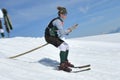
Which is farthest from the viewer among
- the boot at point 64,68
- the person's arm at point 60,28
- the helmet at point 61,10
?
the helmet at point 61,10

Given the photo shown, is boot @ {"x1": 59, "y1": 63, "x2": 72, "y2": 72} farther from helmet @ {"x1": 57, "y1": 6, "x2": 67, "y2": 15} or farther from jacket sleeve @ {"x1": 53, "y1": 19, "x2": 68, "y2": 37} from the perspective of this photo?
helmet @ {"x1": 57, "y1": 6, "x2": 67, "y2": 15}

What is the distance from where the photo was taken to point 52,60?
13.4 m

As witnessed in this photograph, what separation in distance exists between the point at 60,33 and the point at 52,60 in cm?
235

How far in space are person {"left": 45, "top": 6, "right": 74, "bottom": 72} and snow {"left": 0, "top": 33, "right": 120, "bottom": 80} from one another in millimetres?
539

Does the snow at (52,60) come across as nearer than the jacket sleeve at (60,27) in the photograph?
Yes

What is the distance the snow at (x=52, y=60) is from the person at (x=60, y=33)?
0.54 meters

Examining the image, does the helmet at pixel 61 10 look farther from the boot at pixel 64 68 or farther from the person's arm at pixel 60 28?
the boot at pixel 64 68

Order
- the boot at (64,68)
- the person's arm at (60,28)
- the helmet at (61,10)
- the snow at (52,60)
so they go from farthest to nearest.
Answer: the helmet at (61,10) → the person's arm at (60,28) → the boot at (64,68) → the snow at (52,60)

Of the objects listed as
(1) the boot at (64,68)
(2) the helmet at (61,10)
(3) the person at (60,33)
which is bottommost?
(1) the boot at (64,68)

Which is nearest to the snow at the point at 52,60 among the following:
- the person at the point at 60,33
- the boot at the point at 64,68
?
the boot at the point at 64,68

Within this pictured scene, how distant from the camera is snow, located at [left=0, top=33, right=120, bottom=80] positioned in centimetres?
1013

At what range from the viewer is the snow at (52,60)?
10.1 metres

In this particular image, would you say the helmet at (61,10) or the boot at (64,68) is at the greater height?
the helmet at (61,10)

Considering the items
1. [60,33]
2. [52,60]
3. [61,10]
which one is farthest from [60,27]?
[52,60]
